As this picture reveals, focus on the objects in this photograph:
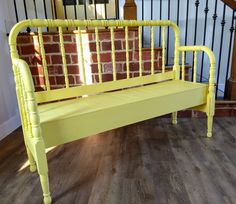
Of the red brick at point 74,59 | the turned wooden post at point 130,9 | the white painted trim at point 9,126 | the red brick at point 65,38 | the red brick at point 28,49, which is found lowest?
the white painted trim at point 9,126

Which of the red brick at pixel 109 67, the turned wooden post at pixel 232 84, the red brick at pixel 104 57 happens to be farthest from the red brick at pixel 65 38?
the turned wooden post at pixel 232 84

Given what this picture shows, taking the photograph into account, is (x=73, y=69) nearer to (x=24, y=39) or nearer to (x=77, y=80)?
(x=77, y=80)

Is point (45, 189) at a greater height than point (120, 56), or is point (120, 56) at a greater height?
point (120, 56)

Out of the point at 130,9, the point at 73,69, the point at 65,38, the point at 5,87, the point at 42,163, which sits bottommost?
the point at 42,163

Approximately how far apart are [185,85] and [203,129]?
0.46 m

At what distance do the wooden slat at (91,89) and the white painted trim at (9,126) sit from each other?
717 mm

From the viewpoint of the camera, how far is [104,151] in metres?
1.45

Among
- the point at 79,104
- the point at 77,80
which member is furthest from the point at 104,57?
the point at 79,104

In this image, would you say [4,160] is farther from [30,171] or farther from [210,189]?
[210,189]

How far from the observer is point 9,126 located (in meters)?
1.77

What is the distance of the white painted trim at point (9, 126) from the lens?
1683 millimetres

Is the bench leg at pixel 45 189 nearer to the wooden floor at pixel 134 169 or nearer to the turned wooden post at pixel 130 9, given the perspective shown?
the wooden floor at pixel 134 169

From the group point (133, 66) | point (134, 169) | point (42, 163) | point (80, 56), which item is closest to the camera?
point (42, 163)

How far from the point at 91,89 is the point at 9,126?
898 millimetres
